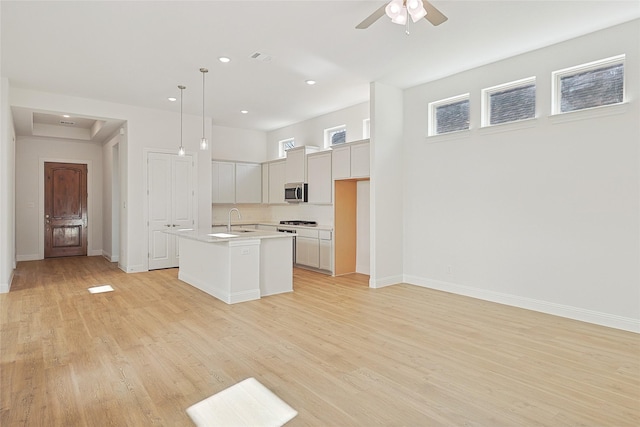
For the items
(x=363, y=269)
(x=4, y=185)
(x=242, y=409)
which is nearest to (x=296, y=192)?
(x=363, y=269)

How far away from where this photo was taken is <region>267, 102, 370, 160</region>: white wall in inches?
273

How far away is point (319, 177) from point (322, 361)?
Result: 4517mm

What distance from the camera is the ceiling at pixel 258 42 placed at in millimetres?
3559

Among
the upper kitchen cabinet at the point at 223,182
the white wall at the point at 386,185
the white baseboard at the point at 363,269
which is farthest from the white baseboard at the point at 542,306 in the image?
the upper kitchen cabinet at the point at 223,182

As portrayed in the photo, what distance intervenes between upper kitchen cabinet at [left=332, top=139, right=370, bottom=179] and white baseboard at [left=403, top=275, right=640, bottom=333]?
2023 millimetres

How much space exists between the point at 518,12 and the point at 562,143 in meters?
1.58

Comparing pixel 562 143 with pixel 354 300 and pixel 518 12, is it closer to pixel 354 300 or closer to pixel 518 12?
pixel 518 12

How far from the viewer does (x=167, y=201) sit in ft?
24.1

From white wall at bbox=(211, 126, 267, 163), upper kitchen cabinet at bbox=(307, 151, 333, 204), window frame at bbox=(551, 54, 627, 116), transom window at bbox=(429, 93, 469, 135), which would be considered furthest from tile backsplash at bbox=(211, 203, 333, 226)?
window frame at bbox=(551, 54, 627, 116)

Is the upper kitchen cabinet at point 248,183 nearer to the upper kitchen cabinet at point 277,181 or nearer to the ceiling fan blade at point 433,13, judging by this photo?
the upper kitchen cabinet at point 277,181

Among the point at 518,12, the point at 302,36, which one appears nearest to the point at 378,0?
the point at 302,36

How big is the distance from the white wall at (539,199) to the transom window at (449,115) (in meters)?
0.11

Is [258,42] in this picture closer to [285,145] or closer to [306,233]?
[306,233]

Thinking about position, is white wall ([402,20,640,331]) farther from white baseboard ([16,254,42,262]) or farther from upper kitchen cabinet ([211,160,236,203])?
white baseboard ([16,254,42,262])
